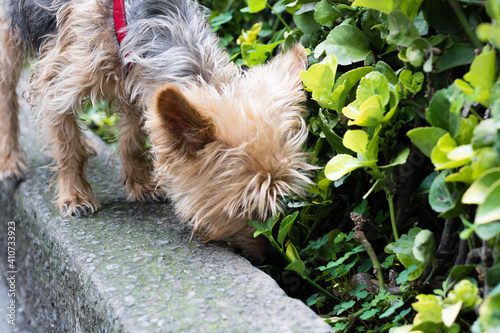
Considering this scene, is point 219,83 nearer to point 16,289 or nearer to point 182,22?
point 182,22

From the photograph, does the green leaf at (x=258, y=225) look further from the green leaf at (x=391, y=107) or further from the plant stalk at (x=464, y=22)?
the plant stalk at (x=464, y=22)

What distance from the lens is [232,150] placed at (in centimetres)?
253

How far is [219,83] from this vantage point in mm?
2842

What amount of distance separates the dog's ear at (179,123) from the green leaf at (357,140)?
0.73 metres

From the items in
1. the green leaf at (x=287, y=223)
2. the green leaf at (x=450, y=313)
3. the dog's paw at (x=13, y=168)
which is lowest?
the dog's paw at (x=13, y=168)

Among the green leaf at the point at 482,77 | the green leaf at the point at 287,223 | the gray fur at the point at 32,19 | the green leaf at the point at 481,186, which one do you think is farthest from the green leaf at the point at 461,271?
the gray fur at the point at 32,19

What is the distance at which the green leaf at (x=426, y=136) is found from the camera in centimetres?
180

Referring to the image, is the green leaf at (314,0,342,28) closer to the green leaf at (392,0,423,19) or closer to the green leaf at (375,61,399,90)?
the green leaf at (375,61,399,90)

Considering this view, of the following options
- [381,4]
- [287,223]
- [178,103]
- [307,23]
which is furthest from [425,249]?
[307,23]

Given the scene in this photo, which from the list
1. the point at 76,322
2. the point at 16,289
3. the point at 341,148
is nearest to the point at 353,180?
the point at 341,148

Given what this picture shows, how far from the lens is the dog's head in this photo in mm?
2543

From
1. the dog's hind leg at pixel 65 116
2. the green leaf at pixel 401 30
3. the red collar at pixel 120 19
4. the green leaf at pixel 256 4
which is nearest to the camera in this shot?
the green leaf at pixel 401 30

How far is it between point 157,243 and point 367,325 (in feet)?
3.90

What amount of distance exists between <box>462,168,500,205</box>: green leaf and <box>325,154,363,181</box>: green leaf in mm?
581
